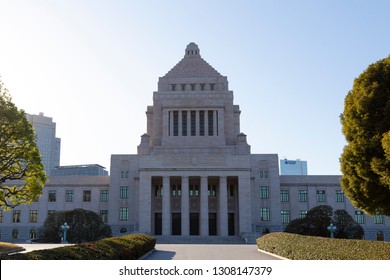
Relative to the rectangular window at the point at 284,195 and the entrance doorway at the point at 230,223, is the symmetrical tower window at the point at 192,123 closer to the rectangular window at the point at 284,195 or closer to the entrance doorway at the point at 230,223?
the entrance doorway at the point at 230,223

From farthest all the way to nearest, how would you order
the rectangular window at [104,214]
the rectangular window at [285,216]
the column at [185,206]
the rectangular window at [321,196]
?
the rectangular window at [321,196]
the rectangular window at [104,214]
the rectangular window at [285,216]
the column at [185,206]

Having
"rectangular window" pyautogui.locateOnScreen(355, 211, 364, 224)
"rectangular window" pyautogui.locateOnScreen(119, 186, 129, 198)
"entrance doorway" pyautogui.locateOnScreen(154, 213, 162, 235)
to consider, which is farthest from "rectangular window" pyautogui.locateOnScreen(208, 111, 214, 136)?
"rectangular window" pyautogui.locateOnScreen(355, 211, 364, 224)

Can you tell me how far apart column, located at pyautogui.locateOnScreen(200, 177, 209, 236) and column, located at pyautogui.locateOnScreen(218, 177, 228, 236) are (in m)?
1.67

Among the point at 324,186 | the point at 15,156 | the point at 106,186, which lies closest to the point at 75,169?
the point at 106,186

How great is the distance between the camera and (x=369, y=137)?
70.0 feet

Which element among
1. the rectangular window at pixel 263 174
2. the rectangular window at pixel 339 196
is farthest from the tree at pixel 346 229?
the rectangular window at pixel 263 174

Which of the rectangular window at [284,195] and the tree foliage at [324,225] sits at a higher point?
the rectangular window at [284,195]

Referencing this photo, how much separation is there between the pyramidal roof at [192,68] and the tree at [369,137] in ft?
158

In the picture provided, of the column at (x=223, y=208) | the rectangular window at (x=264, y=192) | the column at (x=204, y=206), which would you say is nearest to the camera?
the column at (x=223, y=208)

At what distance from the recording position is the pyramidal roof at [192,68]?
6988 cm

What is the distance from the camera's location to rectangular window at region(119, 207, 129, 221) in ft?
199

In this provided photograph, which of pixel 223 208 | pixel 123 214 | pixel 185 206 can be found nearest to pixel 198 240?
pixel 185 206

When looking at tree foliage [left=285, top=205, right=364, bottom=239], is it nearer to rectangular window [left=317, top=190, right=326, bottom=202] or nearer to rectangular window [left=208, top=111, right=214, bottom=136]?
rectangular window [left=317, top=190, right=326, bottom=202]

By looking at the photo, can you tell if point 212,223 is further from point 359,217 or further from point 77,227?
point 359,217
